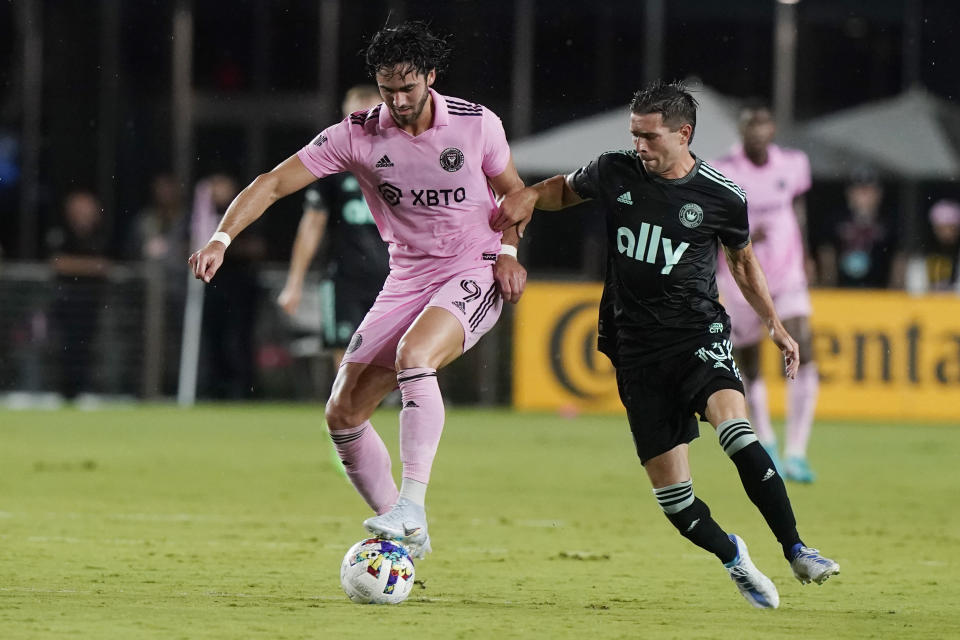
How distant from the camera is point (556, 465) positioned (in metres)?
12.6

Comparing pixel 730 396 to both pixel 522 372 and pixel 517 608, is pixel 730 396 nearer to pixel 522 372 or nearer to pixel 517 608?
pixel 517 608

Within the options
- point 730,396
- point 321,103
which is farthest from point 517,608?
point 321,103

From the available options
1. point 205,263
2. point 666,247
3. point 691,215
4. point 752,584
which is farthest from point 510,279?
point 752,584

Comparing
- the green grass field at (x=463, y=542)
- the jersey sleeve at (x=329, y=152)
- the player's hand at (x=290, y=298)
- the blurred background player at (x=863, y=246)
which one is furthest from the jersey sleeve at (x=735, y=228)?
the blurred background player at (x=863, y=246)

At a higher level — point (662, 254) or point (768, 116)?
point (768, 116)

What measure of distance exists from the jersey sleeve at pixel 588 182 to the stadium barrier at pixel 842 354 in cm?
965

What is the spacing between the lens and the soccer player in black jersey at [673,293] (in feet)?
21.5

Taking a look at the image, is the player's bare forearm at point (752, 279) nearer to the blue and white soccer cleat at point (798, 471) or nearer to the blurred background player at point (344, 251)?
the blurred background player at point (344, 251)

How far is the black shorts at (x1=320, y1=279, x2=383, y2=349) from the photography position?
35.1 feet

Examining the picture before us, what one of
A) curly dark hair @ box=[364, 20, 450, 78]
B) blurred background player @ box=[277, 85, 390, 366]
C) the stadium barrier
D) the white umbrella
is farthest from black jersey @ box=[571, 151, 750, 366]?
the white umbrella

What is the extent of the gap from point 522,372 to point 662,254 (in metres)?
10.6

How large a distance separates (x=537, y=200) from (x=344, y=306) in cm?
386

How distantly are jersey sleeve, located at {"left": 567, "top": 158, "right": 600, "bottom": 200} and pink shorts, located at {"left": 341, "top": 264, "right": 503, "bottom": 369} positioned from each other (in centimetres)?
55

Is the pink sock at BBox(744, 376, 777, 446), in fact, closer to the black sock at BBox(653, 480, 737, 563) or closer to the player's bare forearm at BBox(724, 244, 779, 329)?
the player's bare forearm at BBox(724, 244, 779, 329)
